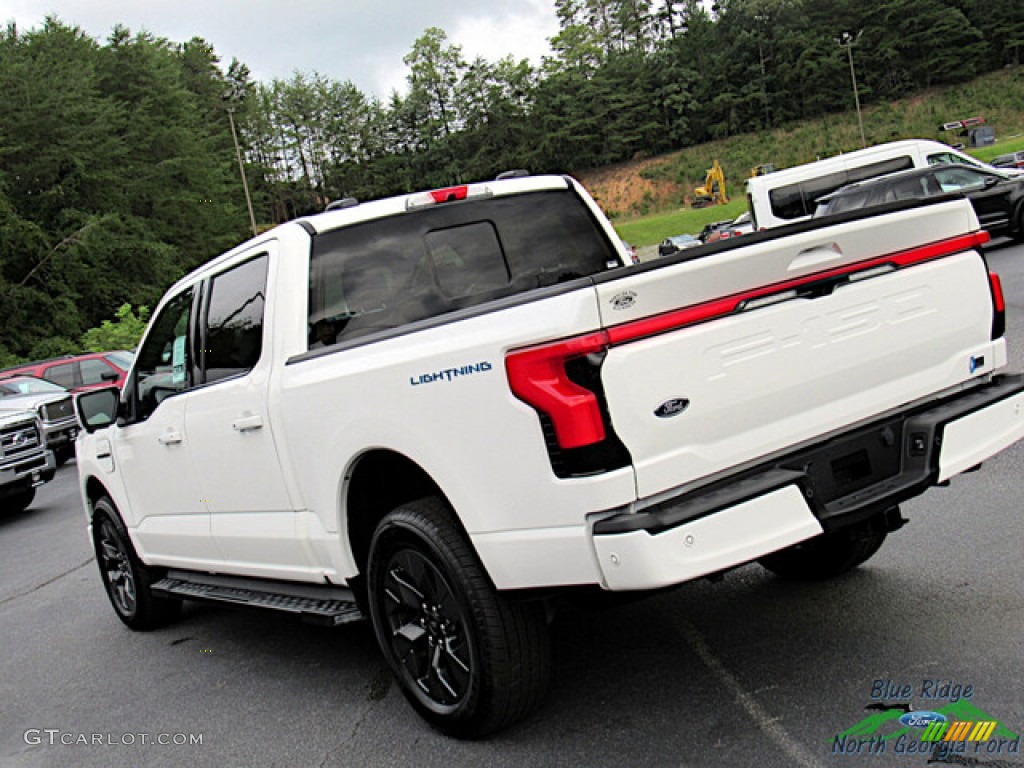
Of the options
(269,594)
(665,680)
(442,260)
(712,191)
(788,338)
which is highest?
(712,191)

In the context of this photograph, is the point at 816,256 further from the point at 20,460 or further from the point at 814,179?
the point at 814,179

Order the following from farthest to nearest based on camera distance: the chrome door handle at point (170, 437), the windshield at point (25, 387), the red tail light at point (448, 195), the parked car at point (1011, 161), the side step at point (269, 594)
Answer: the parked car at point (1011, 161) → the windshield at point (25, 387) → the chrome door handle at point (170, 437) → the red tail light at point (448, 195) → the side step at point (269, 594)

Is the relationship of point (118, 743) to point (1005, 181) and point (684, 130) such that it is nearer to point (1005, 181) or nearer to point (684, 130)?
point (1005, 181)

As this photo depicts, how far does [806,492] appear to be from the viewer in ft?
10.4

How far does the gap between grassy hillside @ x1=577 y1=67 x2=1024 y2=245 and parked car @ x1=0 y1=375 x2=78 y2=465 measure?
5922 centimetres

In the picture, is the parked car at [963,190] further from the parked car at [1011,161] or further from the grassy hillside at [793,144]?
the grassy hillside at [793,144]

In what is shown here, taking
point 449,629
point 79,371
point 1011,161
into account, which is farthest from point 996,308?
point 1011,161

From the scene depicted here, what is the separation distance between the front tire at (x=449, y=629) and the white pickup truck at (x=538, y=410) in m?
0.01

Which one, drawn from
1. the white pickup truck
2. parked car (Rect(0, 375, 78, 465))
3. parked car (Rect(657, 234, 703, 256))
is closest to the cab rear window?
the white pickup truck

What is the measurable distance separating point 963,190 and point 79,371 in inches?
700

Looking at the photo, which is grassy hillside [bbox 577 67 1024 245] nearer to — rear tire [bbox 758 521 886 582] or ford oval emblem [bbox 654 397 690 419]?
rear tire [bbox 758 521 886 582]

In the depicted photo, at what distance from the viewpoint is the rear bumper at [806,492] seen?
2.92 meters

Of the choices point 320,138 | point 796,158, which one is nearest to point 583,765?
point 796,158

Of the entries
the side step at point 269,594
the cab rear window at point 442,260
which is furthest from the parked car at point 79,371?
the cab rear window at point 442,260
